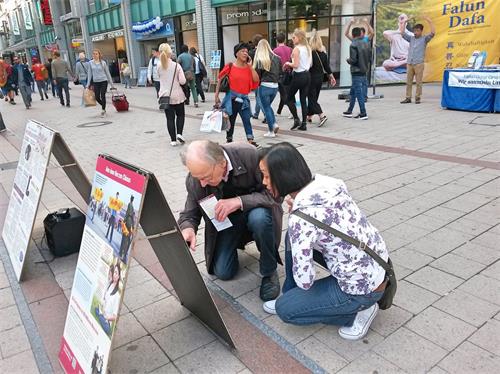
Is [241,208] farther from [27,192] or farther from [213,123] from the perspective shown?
[213,123]

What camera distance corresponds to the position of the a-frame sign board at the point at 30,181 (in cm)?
314

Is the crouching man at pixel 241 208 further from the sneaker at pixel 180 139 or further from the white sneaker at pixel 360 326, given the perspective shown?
the sneaker at pixel 180 139

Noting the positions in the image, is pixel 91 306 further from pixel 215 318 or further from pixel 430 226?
pixel 430 226

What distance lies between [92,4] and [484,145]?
2617cm

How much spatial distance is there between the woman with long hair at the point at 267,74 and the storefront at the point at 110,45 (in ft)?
64.7

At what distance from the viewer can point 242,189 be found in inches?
113

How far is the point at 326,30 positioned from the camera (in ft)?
47.6

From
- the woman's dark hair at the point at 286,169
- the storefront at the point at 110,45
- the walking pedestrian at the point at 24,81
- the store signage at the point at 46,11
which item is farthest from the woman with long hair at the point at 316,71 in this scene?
the store signage at the point at 46,11

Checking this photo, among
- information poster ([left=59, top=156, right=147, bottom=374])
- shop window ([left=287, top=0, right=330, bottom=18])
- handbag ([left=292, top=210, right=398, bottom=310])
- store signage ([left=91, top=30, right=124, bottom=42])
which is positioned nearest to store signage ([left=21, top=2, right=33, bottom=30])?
store signage ([left=91, top=30, right=124, bottom=42])

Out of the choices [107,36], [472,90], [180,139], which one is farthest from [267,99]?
[107,36]

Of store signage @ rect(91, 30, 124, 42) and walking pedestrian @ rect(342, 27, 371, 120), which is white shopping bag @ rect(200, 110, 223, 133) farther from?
store signage @ rect(91, 30, 124, 42)

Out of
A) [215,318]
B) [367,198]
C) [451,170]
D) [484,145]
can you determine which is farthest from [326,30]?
[215,318]

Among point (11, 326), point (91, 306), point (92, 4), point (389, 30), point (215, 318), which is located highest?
point (92, 4)

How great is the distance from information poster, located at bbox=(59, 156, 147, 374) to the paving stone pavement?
0.33m
